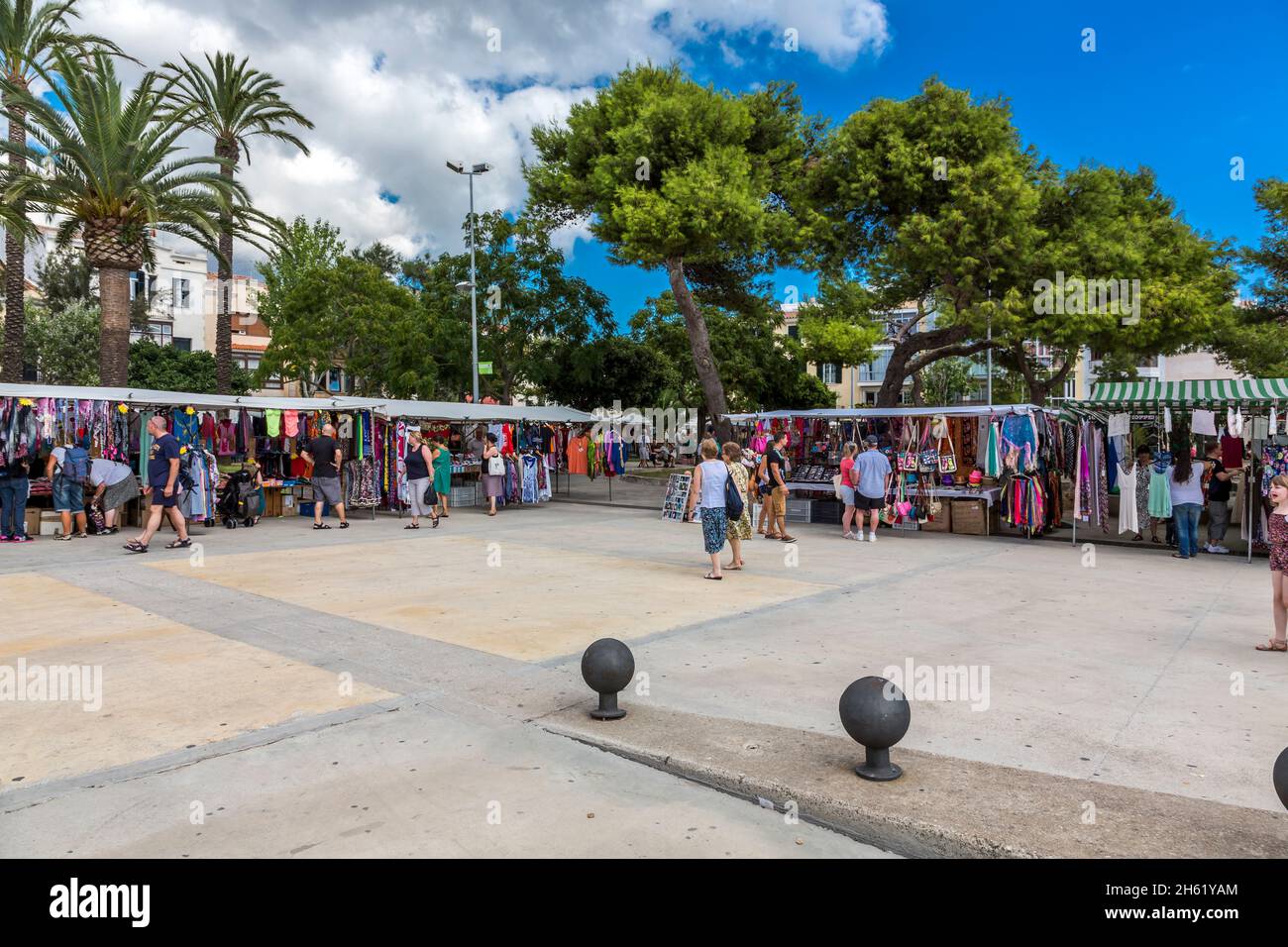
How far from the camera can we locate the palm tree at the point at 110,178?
59.3 feet

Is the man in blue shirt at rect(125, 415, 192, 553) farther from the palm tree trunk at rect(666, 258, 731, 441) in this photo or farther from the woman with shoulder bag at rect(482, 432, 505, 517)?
the palm tree trunk at rect(666, 258, 731, 441)

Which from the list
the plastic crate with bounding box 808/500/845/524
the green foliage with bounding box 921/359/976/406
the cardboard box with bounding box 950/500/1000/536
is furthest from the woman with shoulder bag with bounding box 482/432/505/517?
the green foliage with bounding box 921/359/976/406

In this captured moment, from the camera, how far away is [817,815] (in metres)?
3.97

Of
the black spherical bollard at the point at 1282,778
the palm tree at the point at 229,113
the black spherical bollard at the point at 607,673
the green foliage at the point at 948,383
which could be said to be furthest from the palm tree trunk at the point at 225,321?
the green foliage at the point at 948,383

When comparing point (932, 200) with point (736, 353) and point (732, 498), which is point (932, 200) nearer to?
point (732, 498)

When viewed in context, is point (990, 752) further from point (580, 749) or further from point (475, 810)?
point (475, 810)

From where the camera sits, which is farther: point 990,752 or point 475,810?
point 990,752

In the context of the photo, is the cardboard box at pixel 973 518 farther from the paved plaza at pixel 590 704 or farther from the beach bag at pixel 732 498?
the beach bag at pixel 732 498

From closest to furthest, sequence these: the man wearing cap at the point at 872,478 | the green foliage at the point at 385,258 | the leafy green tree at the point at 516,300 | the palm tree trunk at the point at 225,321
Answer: the man wearing cap at the point at 872,478, the palm tree trunk at the point at 225,321, the leafy green tree at the point at 516,300, the green foliage at the point at 385,258

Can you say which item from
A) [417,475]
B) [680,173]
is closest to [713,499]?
[417,475]
